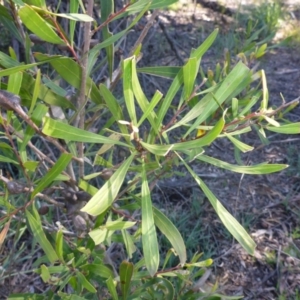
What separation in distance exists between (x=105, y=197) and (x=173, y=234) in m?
0.23

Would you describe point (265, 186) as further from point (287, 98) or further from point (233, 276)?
point (287, 98)

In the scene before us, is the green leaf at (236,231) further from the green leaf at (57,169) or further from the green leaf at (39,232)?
the green leaf at (39,232)

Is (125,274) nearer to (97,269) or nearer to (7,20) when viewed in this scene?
(97,269)

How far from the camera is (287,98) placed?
10.5ft

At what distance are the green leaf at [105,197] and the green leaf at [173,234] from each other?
0.63 feet

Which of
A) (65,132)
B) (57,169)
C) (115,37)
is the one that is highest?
(115,37)

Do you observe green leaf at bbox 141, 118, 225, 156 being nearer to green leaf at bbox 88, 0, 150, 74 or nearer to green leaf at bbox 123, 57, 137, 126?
green leaf at bbox 123, 57, 137, 126

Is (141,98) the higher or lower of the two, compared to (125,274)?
higher

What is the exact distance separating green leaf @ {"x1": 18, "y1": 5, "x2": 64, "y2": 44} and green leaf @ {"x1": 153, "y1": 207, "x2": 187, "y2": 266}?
1.32 feet

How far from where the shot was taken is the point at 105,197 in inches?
31.2

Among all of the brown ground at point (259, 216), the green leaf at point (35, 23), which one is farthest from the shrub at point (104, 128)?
the brown ground at point (259, 216)

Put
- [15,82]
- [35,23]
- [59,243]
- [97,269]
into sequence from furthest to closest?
[97,269] < [59,243] < [15,82] < [35,23]

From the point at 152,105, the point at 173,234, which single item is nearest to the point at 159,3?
the point at 152,105

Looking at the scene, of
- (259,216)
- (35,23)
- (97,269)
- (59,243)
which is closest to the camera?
(35,23)
